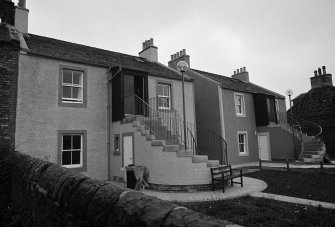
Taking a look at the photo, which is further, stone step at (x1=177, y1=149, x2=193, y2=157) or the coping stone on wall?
stone step at (x1=177, y1=149, x2=193, y2=157)

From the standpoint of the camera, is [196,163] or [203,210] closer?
[203,210]

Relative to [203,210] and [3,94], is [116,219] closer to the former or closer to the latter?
[203,210]

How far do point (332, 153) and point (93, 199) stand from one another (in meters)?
25.9

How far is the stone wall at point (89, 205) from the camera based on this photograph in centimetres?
200

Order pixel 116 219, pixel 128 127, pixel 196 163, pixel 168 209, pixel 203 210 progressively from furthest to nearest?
1. pixel 128 127
2. pixel 196 163
3. pixel 203 210
4. pixel 116 219
5. pixel 168 209

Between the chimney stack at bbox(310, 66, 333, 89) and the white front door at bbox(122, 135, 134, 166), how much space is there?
22835 millimetres

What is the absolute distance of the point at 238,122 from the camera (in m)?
20.3

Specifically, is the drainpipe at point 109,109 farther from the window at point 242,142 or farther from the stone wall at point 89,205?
the window at point 242,142

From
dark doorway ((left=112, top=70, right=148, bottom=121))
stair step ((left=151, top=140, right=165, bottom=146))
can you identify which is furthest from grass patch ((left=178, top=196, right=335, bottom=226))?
dark doorway ((left=112, top=70, right=148, bottom=121))

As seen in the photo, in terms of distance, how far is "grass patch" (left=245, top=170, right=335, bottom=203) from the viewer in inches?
323

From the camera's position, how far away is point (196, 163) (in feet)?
31.7

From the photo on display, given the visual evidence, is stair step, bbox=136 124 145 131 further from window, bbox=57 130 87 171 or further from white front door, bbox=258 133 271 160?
white front door, bbox=258 133 271 160

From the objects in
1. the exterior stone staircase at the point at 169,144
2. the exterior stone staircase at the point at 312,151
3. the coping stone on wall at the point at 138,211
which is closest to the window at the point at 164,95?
the exterior stone staircase at the point at 169,144

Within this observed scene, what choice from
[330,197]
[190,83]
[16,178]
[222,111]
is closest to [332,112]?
[222,111]
